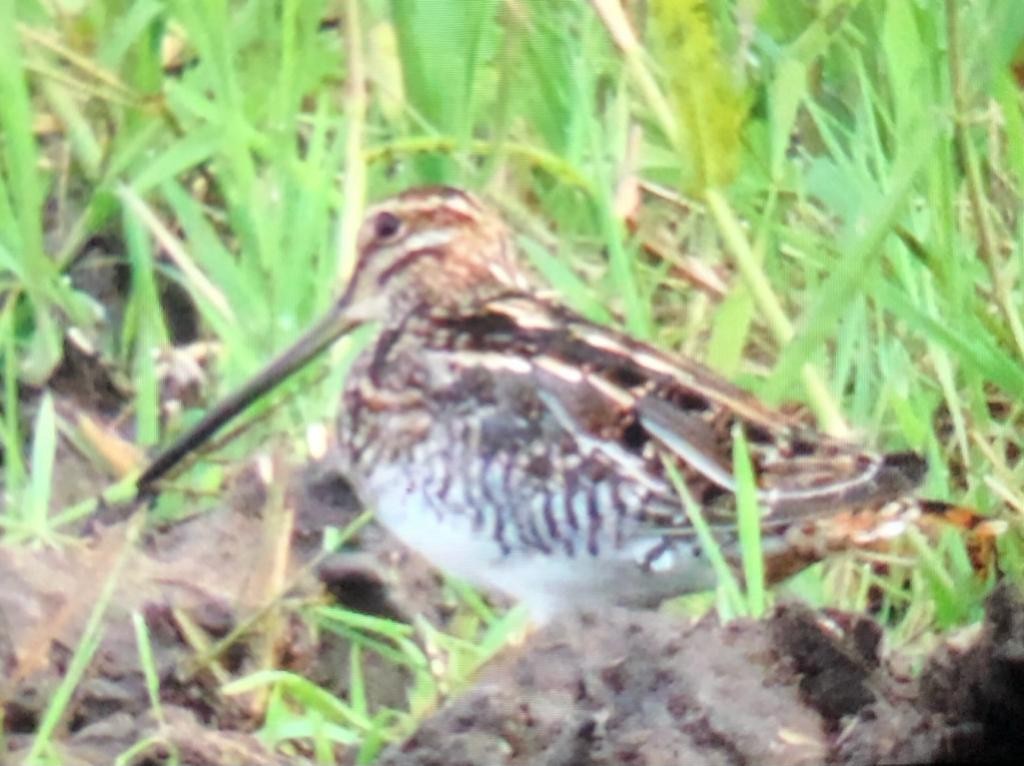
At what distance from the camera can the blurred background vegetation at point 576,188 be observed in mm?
2924

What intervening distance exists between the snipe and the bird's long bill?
0.19 m

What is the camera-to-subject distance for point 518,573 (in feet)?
9.53

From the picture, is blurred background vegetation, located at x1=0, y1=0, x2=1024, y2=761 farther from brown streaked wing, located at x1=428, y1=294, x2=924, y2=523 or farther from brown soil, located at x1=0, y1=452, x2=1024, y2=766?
brown soil, located at x1=0, y1=452, x2=1024, y2=766

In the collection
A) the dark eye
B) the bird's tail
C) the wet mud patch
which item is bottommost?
the bird's tail

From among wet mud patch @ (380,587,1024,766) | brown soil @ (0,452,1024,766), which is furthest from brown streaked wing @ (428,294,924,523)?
wet mud patch @ (380,587,1024,766)

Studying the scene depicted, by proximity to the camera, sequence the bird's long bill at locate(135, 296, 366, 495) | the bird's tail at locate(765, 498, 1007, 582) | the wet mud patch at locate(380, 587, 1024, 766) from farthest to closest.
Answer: the bird's long bill at locate(135, 296, 366, 495)
the bird's tail at locate(765, 498, 1007, 582)
the wet mud patch at locate(380, 587, 1024, 766)

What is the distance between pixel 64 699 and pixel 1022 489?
1.15 meters

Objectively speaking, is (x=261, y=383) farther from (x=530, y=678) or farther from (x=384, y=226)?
(x=530, y=678)

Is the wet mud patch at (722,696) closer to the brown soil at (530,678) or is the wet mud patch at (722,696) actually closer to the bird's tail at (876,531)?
Answer: the brown soil at (530,678)

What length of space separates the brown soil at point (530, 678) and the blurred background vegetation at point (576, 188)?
268mm

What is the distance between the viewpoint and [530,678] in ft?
8.04

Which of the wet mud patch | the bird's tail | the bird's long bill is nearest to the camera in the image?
the wet mud patch

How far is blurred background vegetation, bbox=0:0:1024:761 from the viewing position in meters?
2.92

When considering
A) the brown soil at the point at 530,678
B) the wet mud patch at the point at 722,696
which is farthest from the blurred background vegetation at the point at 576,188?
the wet mud patch at the point at 722,696
